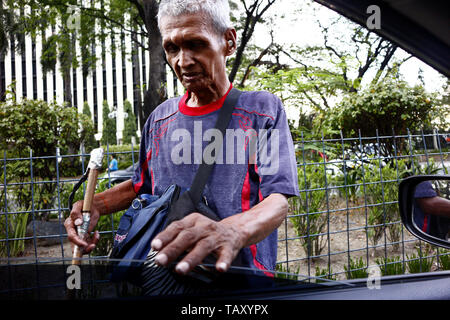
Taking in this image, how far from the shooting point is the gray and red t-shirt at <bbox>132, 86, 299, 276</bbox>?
927mm

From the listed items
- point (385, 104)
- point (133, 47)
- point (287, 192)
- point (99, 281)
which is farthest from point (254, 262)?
point (133, 47)

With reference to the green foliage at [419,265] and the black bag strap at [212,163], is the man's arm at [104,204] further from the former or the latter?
the green foliage at [419,265]

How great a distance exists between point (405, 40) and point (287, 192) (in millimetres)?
583

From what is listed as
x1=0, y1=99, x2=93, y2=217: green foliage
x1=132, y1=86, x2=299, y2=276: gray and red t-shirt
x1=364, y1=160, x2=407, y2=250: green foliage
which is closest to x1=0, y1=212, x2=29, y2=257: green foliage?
x1=0, y1=99, x2=93, y2=217: green foliage

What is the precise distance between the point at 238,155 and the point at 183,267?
577mm

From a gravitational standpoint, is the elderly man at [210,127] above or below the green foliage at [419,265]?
above

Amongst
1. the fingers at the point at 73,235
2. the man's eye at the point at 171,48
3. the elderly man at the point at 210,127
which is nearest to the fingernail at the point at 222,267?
the elderly man at the point at 210,127

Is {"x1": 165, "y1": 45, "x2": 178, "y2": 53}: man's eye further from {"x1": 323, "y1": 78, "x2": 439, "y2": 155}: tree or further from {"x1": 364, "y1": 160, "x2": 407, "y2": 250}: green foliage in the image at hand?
{"x1": 323, "y1": 78, "x2": 439, "y2": 155}: tree

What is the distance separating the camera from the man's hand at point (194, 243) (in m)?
0.49

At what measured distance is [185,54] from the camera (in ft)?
3.28

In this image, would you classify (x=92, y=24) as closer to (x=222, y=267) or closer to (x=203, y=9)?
(x=203, y=9)

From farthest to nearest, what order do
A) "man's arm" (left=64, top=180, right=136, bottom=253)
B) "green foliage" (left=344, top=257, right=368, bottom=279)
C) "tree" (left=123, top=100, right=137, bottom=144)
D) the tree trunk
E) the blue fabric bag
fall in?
"tree" (left=123, top=100, right=137, bottom=144), the tree trunk, "green foliage" (left=344, top=257, right=368, bottom=279), "man's arm" (left=64, top=180, right=136, bottom=253), the blue fabric bag

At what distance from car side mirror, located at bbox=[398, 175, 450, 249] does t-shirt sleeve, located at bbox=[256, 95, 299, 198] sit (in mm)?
313

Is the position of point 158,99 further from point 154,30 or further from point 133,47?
point 133,47
